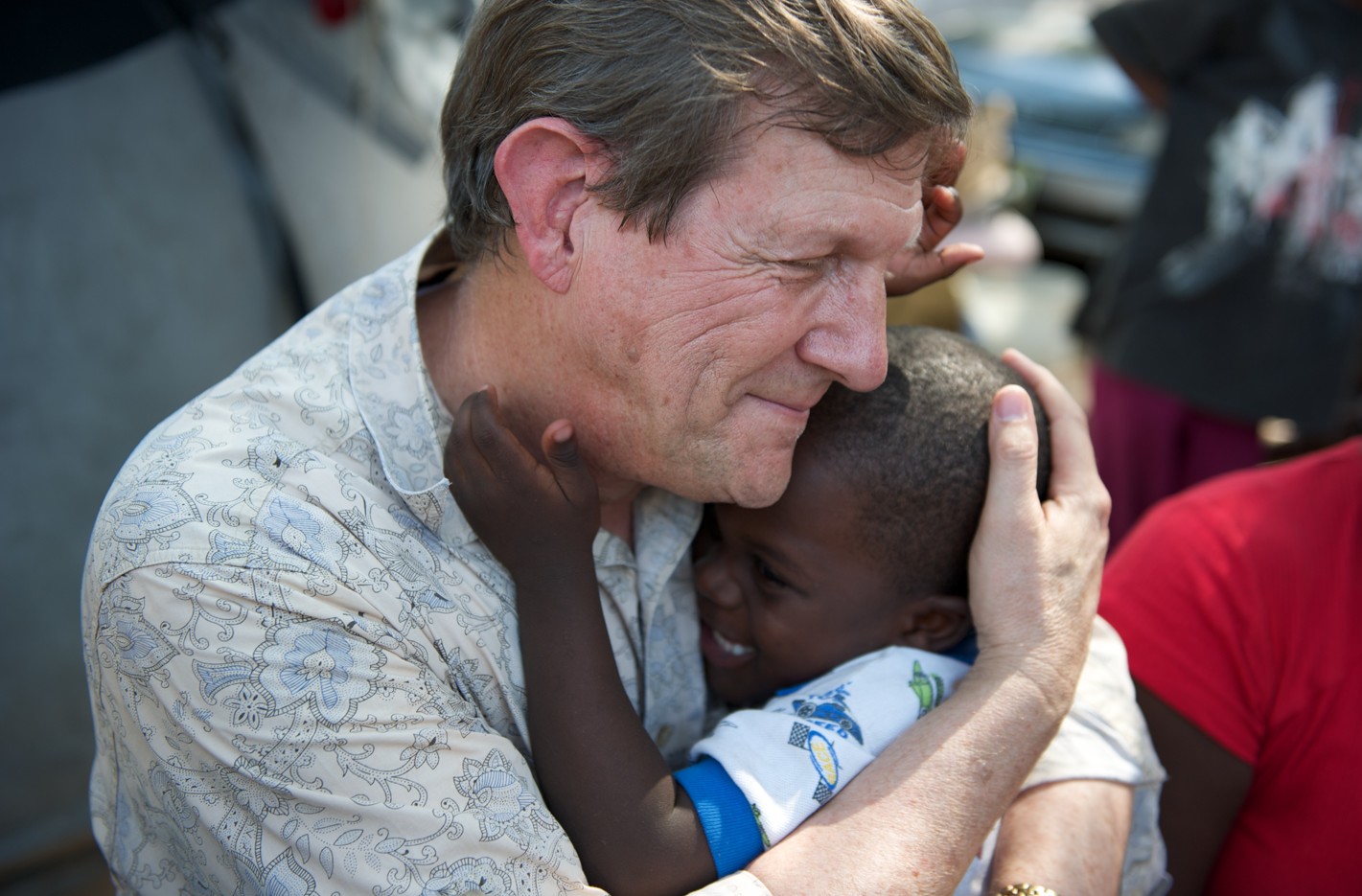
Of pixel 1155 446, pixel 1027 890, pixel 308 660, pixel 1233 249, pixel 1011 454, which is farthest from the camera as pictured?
pixel 1155 446

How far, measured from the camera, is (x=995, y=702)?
1644 mm

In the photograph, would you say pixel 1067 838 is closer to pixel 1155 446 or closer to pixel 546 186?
pixel 546 186

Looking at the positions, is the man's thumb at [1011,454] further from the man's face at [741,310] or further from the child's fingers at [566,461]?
the child's fingers at [566,461]

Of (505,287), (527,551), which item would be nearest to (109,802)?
(527,551)

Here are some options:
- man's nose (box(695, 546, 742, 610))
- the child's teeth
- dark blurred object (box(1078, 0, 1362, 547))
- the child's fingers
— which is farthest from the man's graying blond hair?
dark blurred object (box(1078, 0, 1362, 547))

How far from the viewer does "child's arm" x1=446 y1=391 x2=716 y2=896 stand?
147 centimetres

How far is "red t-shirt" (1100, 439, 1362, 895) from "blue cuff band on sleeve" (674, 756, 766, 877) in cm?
94

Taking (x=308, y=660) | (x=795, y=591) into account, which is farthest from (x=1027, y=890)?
(x=308, y=660)

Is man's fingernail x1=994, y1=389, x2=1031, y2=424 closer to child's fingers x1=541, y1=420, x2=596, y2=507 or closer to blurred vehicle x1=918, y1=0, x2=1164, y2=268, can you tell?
child's fingers x1=541, y1=420, x2=596, y2=507

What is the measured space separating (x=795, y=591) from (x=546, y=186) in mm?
803

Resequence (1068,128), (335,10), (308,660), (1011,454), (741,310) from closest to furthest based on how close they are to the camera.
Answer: (308,660)
(741,310)
(1011,454)
(335,10)
(1068,128)

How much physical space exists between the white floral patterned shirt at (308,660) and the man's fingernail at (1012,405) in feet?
2.68

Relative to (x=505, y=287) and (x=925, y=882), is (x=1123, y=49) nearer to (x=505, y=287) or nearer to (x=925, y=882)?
(x=505, y=287)

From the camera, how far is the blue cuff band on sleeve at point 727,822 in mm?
1509
